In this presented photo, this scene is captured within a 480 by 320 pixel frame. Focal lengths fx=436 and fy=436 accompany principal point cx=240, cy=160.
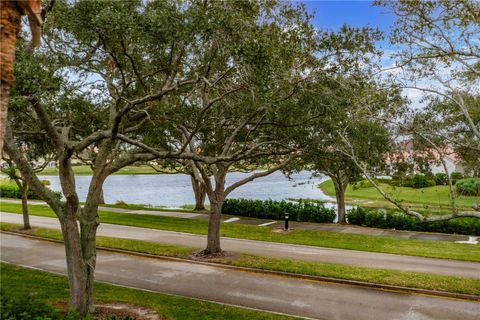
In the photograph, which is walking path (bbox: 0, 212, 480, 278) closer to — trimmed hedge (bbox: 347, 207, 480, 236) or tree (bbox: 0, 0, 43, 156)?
trimmed hedge (bbox: 347, 207, 480, 236)

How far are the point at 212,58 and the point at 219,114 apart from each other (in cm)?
476

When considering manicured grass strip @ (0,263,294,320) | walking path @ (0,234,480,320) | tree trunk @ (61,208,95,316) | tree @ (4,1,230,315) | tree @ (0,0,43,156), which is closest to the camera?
tree @ (0,0,43,156)

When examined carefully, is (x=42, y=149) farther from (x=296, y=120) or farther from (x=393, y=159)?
(x=393, y=159)

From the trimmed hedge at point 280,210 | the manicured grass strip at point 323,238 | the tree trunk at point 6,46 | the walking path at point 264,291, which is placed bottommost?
the walking path at point 264,291

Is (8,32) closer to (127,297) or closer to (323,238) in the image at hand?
(127,297)

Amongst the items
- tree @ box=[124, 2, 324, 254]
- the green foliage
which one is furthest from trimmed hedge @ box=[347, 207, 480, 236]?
the green foliage

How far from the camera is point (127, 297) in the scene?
13125mm

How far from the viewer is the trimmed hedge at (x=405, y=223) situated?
25031mm

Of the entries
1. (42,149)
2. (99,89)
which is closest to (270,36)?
(99,89)

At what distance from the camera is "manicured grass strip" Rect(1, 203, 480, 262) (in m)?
20.0

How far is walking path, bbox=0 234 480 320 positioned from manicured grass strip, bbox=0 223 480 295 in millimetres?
608

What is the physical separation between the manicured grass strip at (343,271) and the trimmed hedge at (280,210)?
11.9 m

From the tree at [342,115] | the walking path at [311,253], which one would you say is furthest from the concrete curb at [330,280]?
the tree at [342,115]

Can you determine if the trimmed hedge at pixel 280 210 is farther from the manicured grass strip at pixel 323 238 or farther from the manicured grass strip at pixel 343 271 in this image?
the manicured grass strip at pixel 343 271
